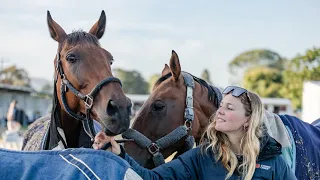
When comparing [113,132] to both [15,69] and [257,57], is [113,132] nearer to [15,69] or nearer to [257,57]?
[15,69]

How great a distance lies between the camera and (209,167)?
2.36 m

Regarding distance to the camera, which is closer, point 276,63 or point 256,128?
point 256,128

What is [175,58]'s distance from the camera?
129 inches

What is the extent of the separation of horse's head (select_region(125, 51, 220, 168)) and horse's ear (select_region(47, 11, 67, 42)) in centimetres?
88

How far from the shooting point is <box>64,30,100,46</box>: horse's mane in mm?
3051

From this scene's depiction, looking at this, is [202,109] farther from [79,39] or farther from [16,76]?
→ [16,76]

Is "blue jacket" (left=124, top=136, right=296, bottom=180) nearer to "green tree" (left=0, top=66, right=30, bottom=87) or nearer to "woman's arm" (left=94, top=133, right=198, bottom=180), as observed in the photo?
"woman's arm" (left=94, top=133, right=198, bottom=180)

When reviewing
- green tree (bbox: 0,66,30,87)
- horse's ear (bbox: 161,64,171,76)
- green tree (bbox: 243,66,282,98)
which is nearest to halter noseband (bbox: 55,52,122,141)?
horse's ear (bbox: 161,64,171,76)

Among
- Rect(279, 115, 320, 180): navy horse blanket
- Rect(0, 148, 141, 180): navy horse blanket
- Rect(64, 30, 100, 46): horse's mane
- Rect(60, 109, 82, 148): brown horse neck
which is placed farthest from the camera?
Rect(60, 109, 82, 148): brown horse neck

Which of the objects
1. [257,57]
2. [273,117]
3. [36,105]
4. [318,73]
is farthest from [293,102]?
[257,57]

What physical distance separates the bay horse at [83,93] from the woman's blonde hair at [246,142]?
60 centimetres

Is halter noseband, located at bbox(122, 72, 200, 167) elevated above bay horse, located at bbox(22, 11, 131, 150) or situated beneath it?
situated beneath

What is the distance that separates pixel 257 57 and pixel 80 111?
76.4 metres

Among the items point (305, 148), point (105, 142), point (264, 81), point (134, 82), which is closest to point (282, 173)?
point (305, 148)
